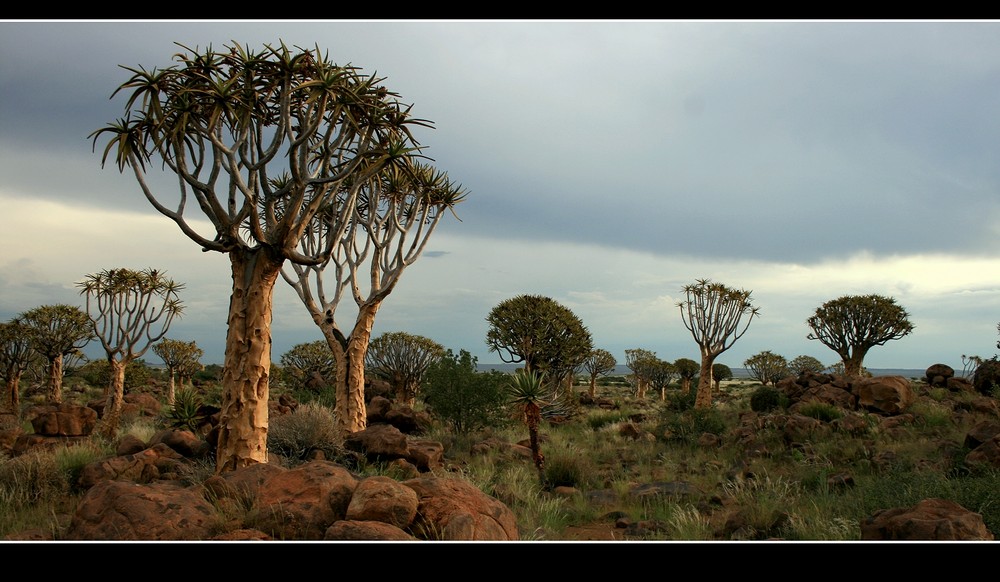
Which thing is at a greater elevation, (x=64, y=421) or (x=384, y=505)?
(x=384, y=505)

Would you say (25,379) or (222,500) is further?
(25,379)

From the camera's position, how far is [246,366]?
9188mm

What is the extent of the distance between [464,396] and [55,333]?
19.3m

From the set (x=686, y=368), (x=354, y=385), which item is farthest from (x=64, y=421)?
(x=686, y=368)

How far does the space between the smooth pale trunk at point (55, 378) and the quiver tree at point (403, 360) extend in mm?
12765

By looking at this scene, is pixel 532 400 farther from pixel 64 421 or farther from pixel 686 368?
pixel 686 368

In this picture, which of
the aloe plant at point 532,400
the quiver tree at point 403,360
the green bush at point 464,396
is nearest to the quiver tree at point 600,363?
the quiver tree at point 403,360

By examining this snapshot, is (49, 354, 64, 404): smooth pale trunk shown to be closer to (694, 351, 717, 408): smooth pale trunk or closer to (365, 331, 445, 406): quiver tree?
(365, 331, 445, 406): quiver tree

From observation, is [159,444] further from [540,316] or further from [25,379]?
[25,379]

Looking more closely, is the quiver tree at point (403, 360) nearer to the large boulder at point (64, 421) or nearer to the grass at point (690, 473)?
the grass at point (690, 473)

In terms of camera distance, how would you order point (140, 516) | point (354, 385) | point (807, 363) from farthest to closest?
1. point (807, 363)
2. point (354, 385)
3. point (140, 516)

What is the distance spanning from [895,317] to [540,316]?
64.2 ft
